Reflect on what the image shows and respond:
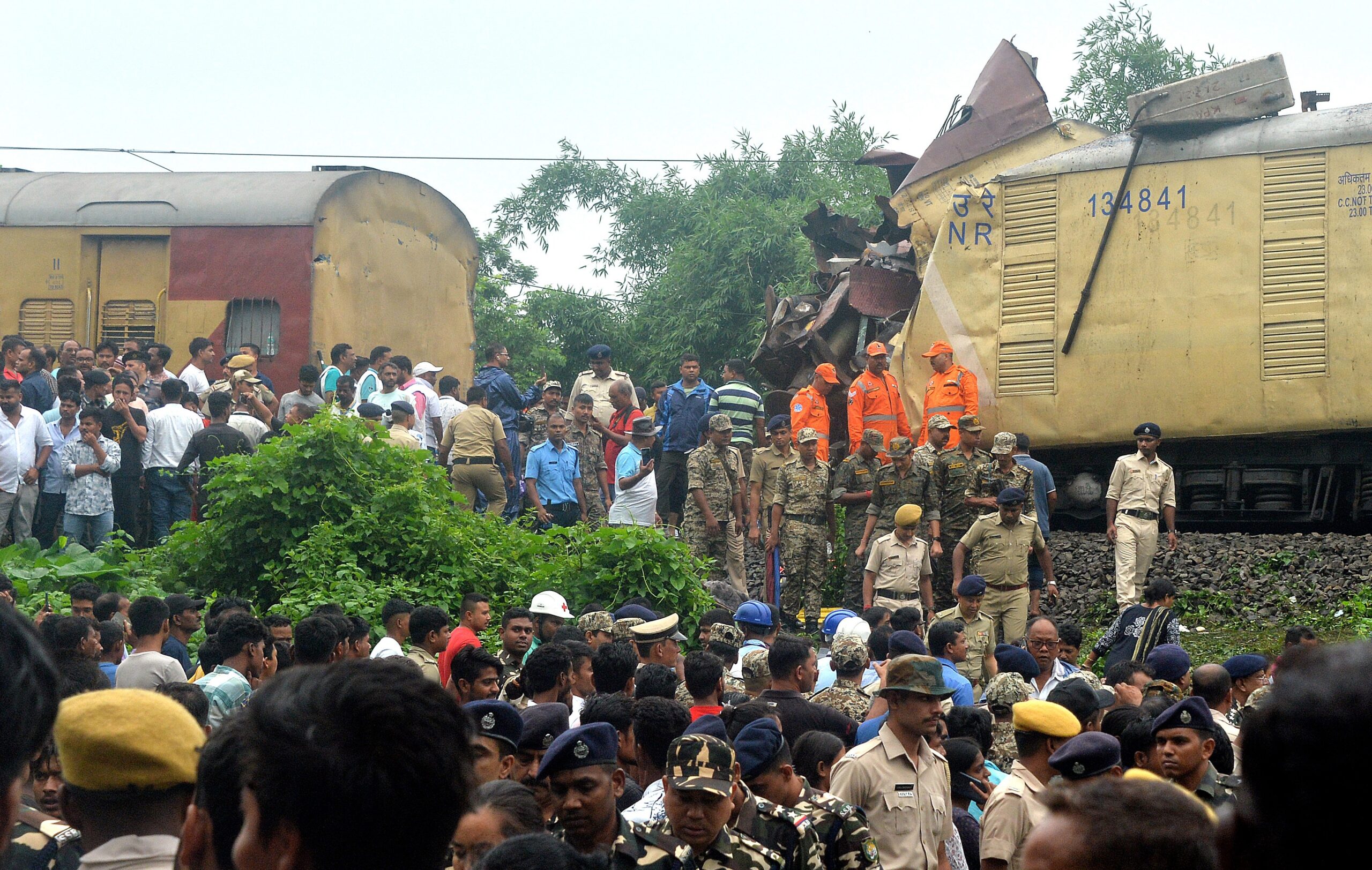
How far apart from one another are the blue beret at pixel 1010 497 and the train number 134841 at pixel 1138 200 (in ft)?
11.8

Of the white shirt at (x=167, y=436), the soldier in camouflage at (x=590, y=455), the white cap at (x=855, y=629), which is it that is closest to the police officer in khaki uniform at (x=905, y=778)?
the white cap at (x=855, y=629)

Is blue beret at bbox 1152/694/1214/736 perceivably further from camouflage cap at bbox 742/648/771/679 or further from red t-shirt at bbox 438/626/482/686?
red t-shirt at bbox 438/626/482/686

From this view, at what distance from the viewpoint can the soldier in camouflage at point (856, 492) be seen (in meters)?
12.5

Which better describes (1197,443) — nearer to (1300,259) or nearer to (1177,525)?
(1177,525)

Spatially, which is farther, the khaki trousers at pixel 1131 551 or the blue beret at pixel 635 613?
the khaki trousers at pixel 1131 551

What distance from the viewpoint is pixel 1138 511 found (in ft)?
38.8

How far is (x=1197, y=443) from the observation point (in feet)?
43.0

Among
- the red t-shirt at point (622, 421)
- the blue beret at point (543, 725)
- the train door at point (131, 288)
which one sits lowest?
the blue beret at point (543, 725)

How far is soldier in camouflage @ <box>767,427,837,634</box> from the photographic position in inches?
486

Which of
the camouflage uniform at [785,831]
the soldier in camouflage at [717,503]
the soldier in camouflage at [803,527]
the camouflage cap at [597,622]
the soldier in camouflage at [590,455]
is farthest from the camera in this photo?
the soldier in camouflage at [590,455]

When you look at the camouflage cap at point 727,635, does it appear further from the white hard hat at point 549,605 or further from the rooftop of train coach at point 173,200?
the rooftop of train coach at point 173,200

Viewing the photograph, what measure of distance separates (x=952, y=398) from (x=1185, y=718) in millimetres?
8624

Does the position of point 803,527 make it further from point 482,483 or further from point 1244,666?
point 1244,666

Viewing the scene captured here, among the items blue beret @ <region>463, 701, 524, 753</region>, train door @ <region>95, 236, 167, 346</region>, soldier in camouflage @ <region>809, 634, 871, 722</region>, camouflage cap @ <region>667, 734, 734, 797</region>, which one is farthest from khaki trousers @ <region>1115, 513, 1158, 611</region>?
train door @ <region>95, 236, 167, 346</region>
